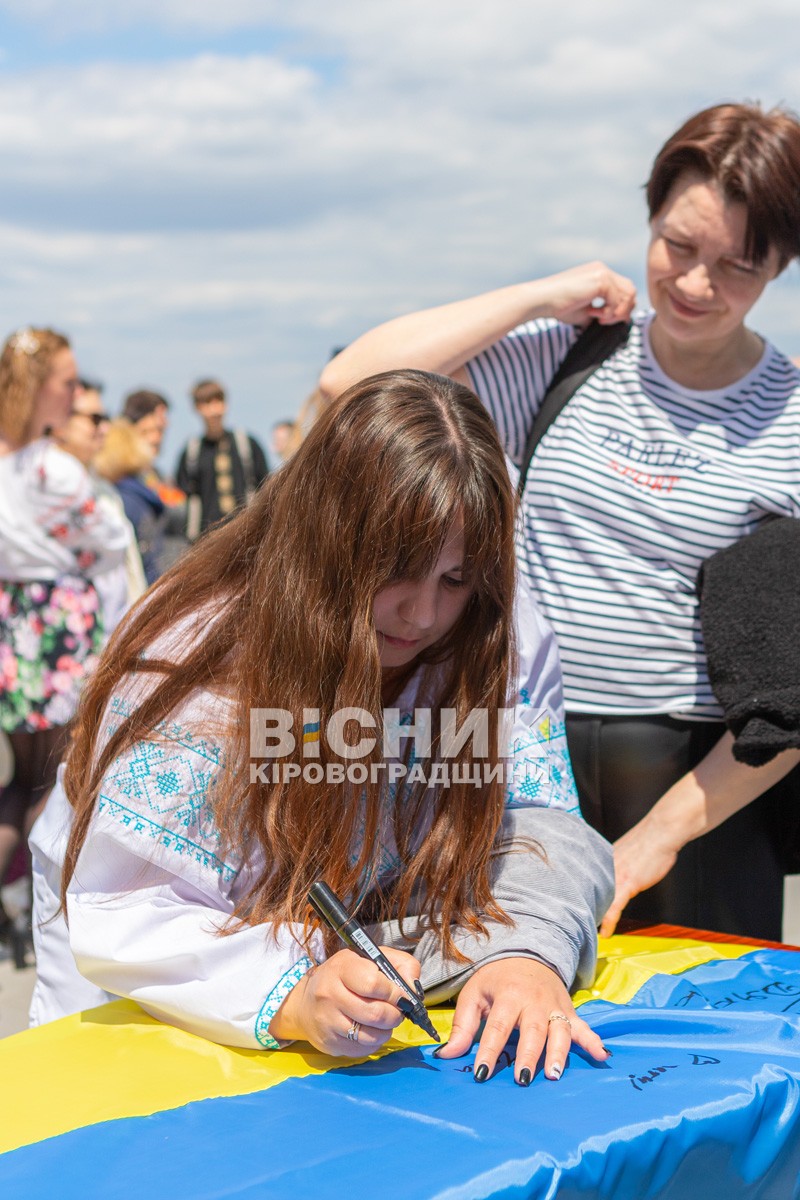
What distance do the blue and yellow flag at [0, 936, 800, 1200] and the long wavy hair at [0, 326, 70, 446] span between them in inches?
101

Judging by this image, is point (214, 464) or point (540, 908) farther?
point (214, 464)

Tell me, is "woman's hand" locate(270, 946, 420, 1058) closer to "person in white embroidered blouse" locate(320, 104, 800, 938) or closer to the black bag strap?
"person in white embroidered blouse" locate(320, 104, 800, 938)

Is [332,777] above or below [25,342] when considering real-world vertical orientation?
below

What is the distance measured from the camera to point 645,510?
1.92m

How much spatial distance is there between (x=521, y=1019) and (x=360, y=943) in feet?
0.62

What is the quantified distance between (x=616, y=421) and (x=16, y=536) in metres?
2.13

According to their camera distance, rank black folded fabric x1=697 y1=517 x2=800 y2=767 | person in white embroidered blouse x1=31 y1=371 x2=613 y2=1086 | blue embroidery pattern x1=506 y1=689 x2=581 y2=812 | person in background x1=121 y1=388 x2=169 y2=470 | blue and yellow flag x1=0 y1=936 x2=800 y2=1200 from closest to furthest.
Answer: blue and yellow flag x1=0 y1=936 x2=800 y2=1200, person in white embroidered blouse x1=31 y1=371 x2=613 y2=1086, blue embroidery pattern x1=506 y1=689 x2=581 y2=812, black folded fabric x1=697 y1=517 x2=800 y2=767, person in background x1=121 y1=388 x2=169 y2=470

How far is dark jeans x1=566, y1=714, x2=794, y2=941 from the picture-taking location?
1986mm

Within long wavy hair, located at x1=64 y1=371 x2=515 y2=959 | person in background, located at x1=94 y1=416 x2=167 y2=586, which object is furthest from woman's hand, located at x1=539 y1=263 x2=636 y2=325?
person in background, located at x1=94 y1=416 x2=167 y2=586

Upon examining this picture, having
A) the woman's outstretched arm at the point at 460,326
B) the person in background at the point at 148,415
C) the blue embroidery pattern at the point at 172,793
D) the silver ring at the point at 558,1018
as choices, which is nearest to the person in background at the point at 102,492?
the person in background at the point at 148,415

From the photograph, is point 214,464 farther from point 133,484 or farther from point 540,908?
point 540,908

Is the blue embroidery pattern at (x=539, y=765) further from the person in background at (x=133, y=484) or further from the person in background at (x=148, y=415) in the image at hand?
the person in background at (x=148, y=415)

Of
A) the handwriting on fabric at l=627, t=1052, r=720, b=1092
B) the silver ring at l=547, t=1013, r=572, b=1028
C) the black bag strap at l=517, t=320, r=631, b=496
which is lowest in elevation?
the handwriting on fabric at l=627, t=1052, r=720, b=1092

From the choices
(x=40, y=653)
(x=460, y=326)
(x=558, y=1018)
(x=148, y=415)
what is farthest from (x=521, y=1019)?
(x=148, y=415)
